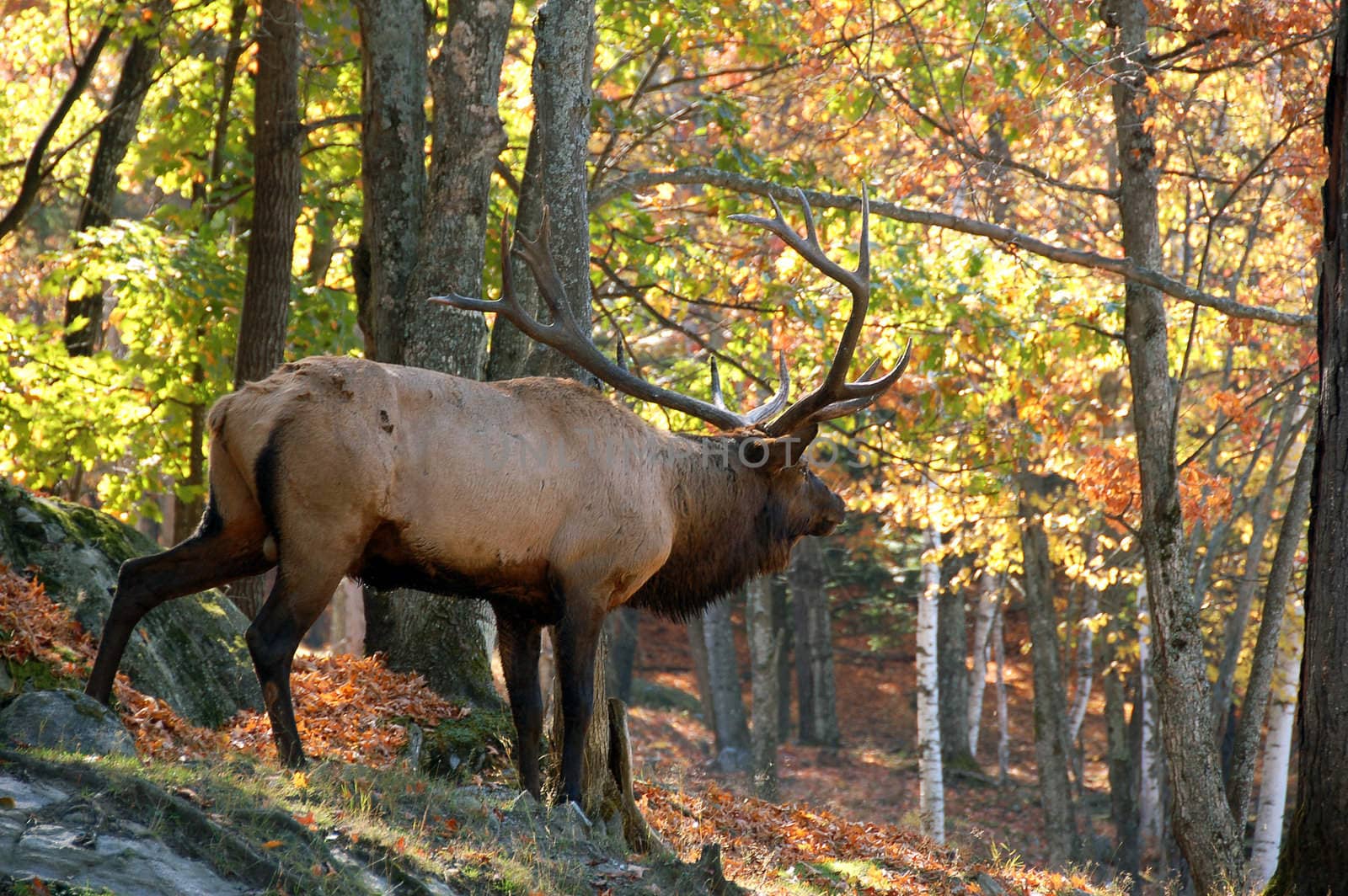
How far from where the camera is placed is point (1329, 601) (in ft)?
17.6

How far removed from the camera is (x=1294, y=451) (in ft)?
65.4

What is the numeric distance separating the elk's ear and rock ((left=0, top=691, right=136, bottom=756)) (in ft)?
12.5

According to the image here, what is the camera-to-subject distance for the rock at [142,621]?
7.02m

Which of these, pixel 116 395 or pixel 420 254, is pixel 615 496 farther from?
pixel 116 395

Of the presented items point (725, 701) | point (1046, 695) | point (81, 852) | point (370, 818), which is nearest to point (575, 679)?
point (370, 818)

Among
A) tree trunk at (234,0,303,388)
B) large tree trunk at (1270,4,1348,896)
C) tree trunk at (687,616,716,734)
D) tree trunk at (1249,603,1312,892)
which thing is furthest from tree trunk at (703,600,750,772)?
large tree trunk at (1270,4,1348,896)

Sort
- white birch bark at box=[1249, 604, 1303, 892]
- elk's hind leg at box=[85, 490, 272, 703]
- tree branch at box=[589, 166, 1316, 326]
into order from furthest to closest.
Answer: white birch bark at box=[1249, 604, 1303, 892], tree branch at box=[589, 166, 1316, 326], elk's hind leg at box=[85, 490, 272, 703]

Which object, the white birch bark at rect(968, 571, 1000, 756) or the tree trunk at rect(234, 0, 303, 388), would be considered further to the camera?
the white birch bark at rect(968, 571, 1000, 756)

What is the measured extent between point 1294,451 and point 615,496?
53.4ft

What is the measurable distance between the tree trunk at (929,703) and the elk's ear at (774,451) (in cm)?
908

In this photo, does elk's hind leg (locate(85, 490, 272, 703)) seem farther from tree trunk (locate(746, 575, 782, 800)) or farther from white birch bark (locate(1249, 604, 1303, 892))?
tree trunk (locate(746, 575, 782, 800))

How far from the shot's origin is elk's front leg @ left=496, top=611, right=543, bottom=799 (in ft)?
22.7

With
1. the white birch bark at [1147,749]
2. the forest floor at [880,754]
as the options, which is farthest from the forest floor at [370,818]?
the white birch bark at [1147,749]

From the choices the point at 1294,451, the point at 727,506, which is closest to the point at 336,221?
the point at 727,506
